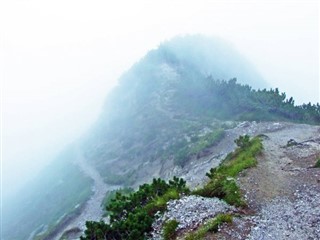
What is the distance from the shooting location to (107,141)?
138 m

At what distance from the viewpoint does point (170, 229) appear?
27.7 meters

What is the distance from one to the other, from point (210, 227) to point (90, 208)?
217 feet

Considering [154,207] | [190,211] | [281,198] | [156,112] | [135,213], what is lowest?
[156,112]

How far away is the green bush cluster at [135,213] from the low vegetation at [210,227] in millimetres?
3754

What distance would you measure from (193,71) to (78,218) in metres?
76.6

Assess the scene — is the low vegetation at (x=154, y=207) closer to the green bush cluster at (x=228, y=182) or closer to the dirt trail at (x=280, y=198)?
the green bush cluster at (x=228, y=182)

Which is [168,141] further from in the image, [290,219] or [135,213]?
[290,219]

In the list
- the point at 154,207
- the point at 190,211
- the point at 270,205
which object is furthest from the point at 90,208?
the point at 270,205

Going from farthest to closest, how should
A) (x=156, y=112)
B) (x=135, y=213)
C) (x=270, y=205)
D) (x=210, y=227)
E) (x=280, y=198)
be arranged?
(x=156, y=112)
(x=280, y=198)
(x=135, y=213)
(x=270, y=205)
(x=210, y=227)

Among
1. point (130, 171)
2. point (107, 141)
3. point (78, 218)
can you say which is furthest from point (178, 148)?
point (107, 141)

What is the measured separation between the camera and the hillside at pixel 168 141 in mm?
52153

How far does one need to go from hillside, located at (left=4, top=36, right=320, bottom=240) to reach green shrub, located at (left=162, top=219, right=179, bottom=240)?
0.61 m

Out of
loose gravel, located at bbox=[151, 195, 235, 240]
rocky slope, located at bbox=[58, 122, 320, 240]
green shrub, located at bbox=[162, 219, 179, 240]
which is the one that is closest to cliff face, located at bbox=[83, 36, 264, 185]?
rocky slope, located at bbox=[58, 122, 320, 240]

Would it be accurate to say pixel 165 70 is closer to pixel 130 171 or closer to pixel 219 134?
pixel 130 171
